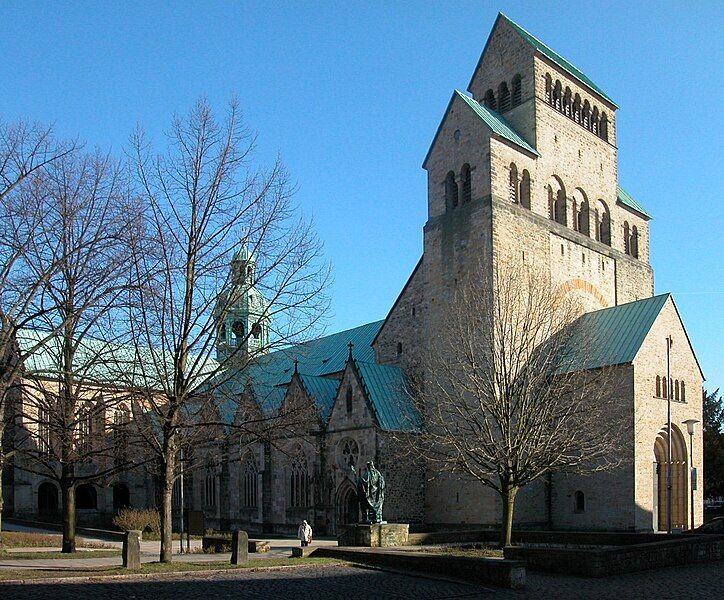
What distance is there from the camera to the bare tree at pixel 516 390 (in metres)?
29.2

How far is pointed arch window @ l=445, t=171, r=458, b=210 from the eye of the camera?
4088cm

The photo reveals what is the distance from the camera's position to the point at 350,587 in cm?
1781

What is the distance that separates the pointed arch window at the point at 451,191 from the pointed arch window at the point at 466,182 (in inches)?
23.2

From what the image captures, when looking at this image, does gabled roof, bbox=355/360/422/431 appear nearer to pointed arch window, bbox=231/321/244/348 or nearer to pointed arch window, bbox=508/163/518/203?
pointed arch window, bbox=508/163/518/203

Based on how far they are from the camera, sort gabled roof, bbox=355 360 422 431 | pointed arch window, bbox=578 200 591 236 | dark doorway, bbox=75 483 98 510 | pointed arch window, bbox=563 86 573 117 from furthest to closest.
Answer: dark doorway, bbox=75 483 98 510 → pointed arch window, bbox=563 86 573 117 → pointed arch window, bbox=578 200 591 236 → gabled roof, bbox=355 360 422 431

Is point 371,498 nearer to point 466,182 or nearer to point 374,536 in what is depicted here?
point 374,536

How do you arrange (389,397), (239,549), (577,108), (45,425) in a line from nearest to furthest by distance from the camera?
(239,549)
(45,425)
(389,397)
(577,108)

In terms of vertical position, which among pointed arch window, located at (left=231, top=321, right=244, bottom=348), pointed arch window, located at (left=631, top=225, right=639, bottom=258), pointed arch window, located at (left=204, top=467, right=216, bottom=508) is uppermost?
pointed arch window, located at (left=631, top=225, right=639, bottom=258)

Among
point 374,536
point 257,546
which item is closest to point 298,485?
point 257,546

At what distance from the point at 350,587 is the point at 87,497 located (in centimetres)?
4659

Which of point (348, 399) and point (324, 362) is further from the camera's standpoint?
point (324, 362)

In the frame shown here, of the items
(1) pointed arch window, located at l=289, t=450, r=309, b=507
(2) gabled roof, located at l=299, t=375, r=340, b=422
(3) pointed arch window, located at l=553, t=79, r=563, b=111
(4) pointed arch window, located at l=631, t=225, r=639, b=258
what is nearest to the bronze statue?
(2) gabled roof, located at l=299, t=375, r=340, b=422

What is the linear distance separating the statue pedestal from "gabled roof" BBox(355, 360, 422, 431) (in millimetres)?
9795

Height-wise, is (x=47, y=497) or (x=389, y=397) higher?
(x=389, y=397)
